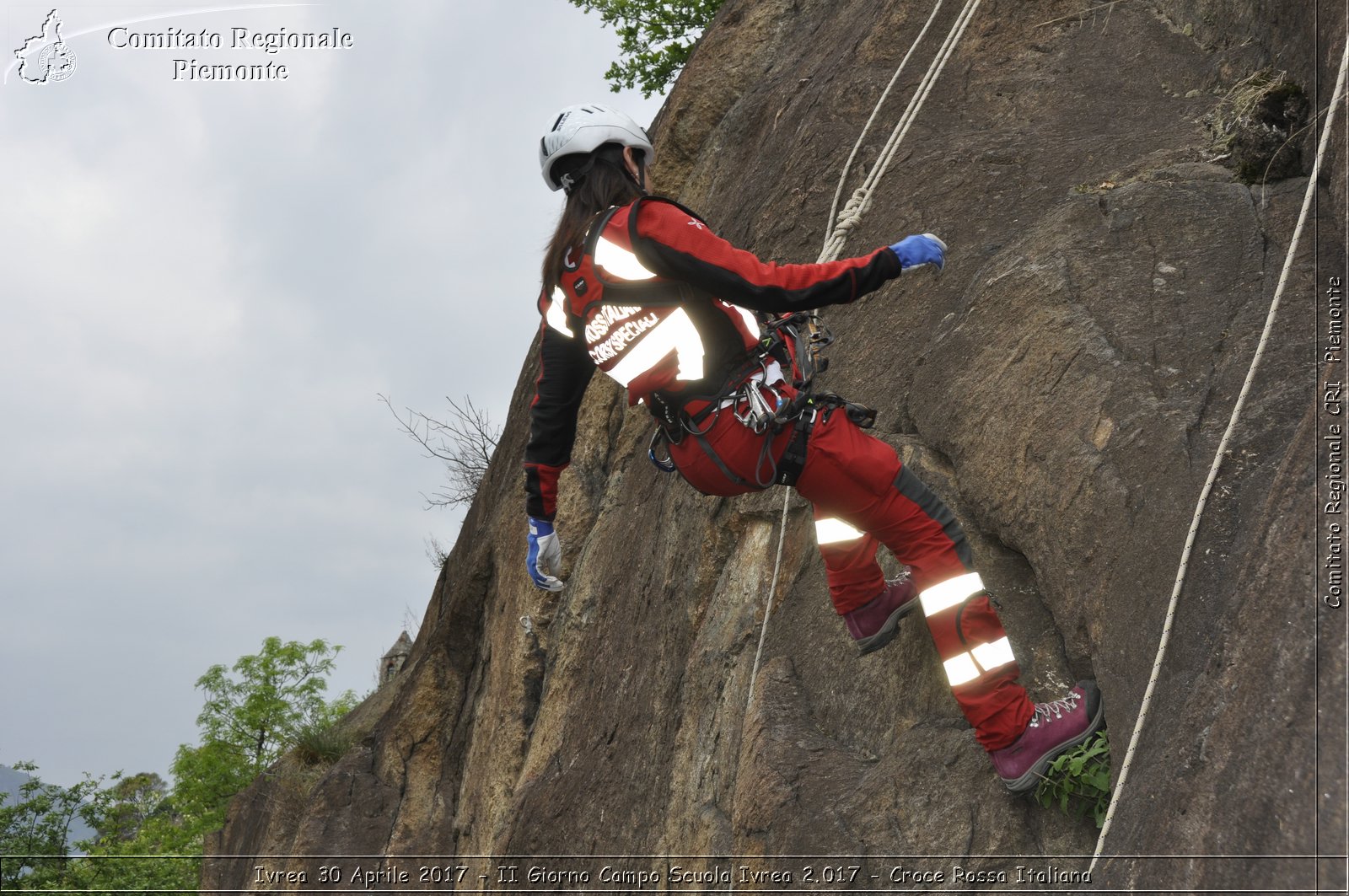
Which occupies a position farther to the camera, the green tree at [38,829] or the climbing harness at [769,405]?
the green tree at [38,829]

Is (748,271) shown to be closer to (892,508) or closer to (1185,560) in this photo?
(892,508)

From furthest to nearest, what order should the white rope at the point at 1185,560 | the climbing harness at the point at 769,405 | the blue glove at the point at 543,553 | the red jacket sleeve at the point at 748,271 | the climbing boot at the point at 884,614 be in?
the blue glove at the point at 543,553 → the climbing boot at the point at 884,614 → the climbing harness at the point at 769,405 → the red jacket sleeve at the point at 748,271 → the white rope at the point at 1185,560

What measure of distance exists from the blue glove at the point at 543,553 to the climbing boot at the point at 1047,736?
237cm

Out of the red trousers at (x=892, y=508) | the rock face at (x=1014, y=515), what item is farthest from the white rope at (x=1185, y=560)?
the red trousers at (x=892, y=508)

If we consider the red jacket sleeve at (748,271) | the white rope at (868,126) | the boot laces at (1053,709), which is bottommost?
the boot laces at (1053,709)

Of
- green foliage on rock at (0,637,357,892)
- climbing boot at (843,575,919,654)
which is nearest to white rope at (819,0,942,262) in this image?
climbing boot at (843,575,919,654)

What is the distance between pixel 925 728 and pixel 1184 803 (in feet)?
5.20

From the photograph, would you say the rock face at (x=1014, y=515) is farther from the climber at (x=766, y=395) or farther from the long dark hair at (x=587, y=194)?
the long dark hair at (x=587, y=194)

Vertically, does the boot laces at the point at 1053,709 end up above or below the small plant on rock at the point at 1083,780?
above

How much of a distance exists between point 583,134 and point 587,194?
0.26 metres

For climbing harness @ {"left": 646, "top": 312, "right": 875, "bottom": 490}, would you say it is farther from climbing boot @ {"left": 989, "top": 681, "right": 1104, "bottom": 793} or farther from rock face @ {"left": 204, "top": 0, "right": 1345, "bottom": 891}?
climbing boot @ {"left": 989, "top": 681, "right": 1104, "bottom": 793}

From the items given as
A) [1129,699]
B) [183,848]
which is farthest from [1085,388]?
[183,848]

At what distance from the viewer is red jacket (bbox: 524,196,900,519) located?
4117 millimetres

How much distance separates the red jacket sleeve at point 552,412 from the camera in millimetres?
5195
